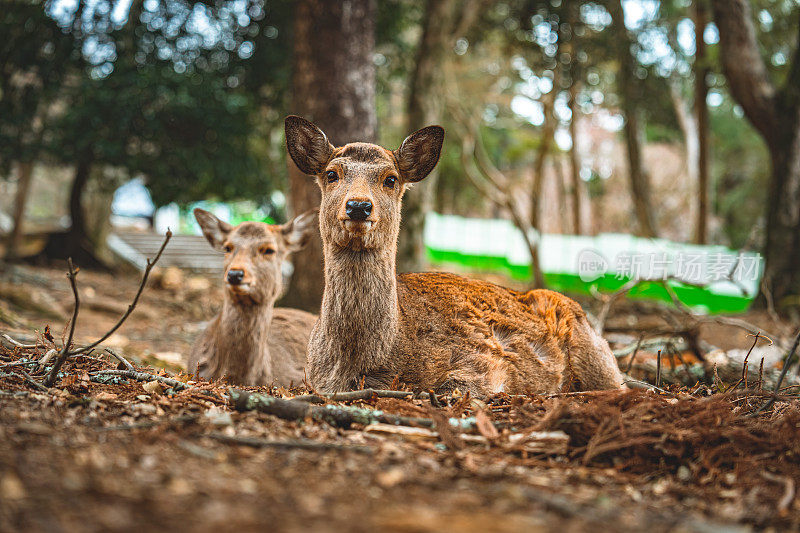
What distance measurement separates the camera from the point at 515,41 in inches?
655

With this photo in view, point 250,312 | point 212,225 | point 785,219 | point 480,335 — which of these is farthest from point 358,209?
point 785,219

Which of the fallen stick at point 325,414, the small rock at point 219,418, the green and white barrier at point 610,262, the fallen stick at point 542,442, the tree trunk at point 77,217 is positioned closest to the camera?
the small rock at point 219,418


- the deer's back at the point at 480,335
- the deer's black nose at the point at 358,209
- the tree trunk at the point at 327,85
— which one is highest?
the tree trunk at the point at 327,85

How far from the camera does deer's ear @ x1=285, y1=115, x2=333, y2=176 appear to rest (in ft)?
15.9

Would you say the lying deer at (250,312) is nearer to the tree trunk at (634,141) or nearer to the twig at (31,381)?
the twig at (31,381)

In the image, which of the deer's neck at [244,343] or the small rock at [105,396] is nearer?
the small rock at [105,396]

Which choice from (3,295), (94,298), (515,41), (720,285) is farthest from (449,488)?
(515,41)

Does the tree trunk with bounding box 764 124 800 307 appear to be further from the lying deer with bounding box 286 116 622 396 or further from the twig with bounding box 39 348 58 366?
the twig with bounding box 39 348 58 366

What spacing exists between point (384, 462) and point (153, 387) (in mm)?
1754

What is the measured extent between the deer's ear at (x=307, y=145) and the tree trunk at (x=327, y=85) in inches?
98.1

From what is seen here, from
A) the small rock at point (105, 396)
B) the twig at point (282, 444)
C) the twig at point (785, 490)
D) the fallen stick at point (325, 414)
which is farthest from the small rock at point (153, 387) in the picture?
the twig at point (785, 490)

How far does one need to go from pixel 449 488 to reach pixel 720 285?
13673mm

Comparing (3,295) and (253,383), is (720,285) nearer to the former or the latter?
(253,383)

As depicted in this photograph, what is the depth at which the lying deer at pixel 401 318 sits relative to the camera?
433cm
